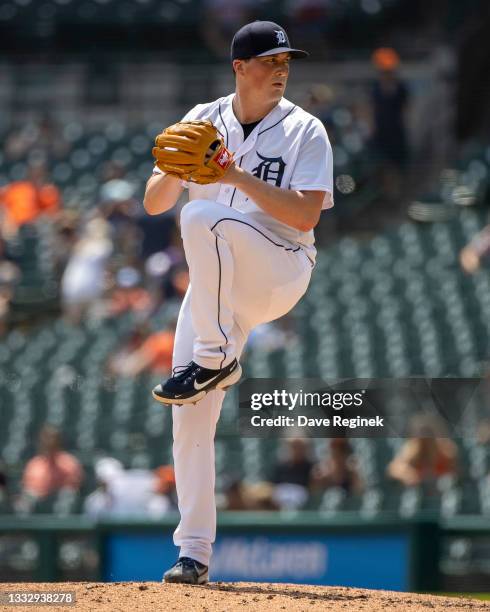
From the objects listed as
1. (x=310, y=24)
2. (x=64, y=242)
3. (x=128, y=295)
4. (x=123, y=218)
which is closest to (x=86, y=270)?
(x=128, y=295)

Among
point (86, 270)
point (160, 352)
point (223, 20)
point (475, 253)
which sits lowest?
point (160, 352)

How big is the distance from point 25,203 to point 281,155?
7.12 m

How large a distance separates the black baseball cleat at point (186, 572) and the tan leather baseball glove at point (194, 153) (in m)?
1.22

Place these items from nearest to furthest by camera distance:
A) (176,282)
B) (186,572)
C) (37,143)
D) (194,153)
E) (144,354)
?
(194,153) < (186,572) < (144,354) < (176,282) < (37,143)

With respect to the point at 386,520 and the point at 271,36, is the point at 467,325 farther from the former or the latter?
the point at 271,36

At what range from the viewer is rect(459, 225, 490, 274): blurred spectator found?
30.8ft

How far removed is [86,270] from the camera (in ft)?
Answer: 30.9

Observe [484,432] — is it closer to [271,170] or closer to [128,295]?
[128,295]

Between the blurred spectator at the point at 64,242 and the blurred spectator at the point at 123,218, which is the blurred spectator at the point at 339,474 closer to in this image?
the blurred spectator at the point at 123,218

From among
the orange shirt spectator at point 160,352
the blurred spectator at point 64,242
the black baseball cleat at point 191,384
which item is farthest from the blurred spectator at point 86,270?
the black baseball cleat at point 191,384

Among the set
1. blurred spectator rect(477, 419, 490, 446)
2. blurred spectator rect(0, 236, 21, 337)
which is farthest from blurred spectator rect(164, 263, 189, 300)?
blurred spectator rect(477, 419, 490, 446)

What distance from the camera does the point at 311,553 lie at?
669 centimetres

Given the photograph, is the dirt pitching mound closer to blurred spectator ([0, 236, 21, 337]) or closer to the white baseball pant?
the white baseball pant

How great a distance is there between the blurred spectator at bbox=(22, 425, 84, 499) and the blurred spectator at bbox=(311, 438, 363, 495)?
59.2 inches
